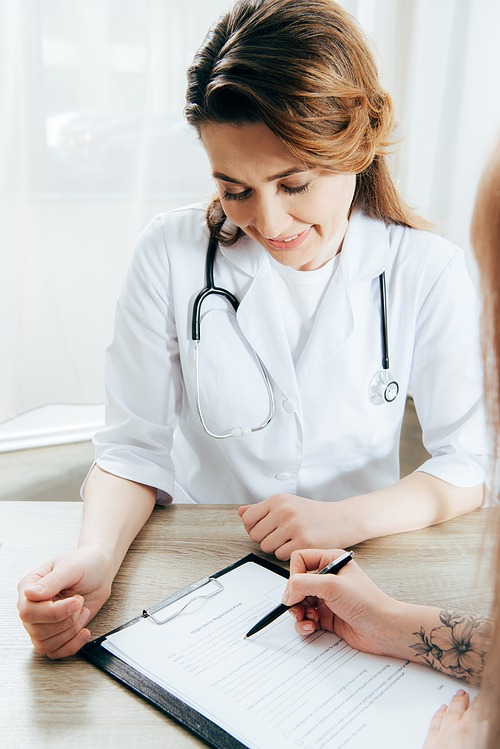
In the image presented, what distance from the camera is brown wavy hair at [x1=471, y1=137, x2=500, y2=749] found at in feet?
1.17

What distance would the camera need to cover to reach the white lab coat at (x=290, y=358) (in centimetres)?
105

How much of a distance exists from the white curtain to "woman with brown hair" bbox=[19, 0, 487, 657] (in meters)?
1.03

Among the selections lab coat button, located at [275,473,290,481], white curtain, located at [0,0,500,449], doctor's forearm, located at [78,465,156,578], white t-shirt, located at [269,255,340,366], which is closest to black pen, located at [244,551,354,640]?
doctor's forearm, located at [78,465,156,578]

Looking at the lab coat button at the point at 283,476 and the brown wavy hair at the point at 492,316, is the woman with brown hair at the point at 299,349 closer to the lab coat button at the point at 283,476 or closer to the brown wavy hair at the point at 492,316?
the lab coat button at the point at 283,476

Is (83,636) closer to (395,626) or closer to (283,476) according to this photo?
(395,626)

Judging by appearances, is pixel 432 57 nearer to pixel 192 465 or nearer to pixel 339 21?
pixel 339 21

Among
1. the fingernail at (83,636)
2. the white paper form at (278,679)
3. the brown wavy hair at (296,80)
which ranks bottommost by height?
the white paper form at (278,679)

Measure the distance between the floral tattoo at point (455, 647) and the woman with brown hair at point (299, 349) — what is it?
21 centimetres

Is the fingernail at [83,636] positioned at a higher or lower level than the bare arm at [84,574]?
lower

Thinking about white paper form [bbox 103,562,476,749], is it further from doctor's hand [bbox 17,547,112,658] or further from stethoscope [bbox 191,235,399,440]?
stethoscope [bbox 191,235,399,440]

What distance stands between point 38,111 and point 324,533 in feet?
6.03

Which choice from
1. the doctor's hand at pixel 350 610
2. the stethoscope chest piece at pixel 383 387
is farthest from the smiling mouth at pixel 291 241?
the doctor's hand at pixel 350 610

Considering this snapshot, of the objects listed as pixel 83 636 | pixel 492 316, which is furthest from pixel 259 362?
pixel 492 316

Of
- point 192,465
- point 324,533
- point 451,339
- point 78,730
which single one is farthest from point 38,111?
point 78,730
